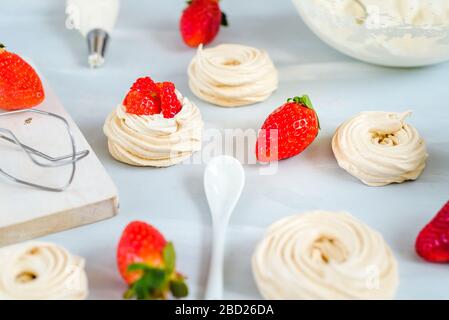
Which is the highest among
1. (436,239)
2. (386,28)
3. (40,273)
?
(386,28)

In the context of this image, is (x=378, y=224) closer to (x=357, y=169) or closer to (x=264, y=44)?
(x=357, y=169)

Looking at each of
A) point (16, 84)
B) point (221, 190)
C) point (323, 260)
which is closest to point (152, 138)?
point (221, 190)

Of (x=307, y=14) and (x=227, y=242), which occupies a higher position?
(x=307, y=14)

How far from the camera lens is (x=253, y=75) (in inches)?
70.9

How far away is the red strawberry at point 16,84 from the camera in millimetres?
1659

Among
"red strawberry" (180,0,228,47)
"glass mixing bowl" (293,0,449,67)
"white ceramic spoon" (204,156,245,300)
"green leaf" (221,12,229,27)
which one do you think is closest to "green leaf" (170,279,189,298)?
"white ceramic spoon" (204,156,245,300)

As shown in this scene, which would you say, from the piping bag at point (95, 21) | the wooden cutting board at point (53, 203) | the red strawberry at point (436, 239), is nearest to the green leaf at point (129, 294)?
the wooden cutting board at point (53, 203)

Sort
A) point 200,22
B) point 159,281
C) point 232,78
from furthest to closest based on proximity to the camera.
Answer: point 200,22, point 232,78, point 159,281

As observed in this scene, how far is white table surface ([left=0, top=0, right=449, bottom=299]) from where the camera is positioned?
139 cm

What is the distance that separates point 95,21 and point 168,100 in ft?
1.89

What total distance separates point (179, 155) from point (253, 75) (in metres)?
0.33

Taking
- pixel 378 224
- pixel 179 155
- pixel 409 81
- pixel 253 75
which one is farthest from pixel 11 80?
pixel 409 81

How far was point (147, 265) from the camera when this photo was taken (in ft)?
3.95

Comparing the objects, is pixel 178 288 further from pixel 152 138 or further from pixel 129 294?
pixel 152 138
